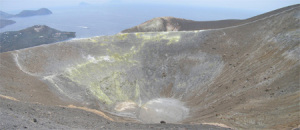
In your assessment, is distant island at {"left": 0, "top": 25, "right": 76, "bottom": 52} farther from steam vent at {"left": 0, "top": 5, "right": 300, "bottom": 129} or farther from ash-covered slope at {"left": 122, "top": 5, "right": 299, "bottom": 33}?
steam vent at {"left": 0, "top": 5, "right": 300, "bottom": 129}

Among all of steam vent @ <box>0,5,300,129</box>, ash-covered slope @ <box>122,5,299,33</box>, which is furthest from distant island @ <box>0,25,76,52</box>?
steam vent @ <box>0,5,300,129</box>

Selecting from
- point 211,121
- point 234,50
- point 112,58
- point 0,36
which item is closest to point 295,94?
point 211,121

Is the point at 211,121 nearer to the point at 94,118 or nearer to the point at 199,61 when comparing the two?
the point at 94,118

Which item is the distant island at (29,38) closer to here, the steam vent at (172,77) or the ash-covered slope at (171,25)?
the ash-covered slope at (171,25)

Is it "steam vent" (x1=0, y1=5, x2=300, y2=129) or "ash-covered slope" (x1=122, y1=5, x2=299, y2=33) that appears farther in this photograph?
"ash-covered slope" (x1=122, y1=5, x2=299, y2=33)

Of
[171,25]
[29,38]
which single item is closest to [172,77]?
[171,25]

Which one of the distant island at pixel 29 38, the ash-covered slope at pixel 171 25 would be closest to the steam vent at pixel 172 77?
the ash-covered slope at pixel 171 25
